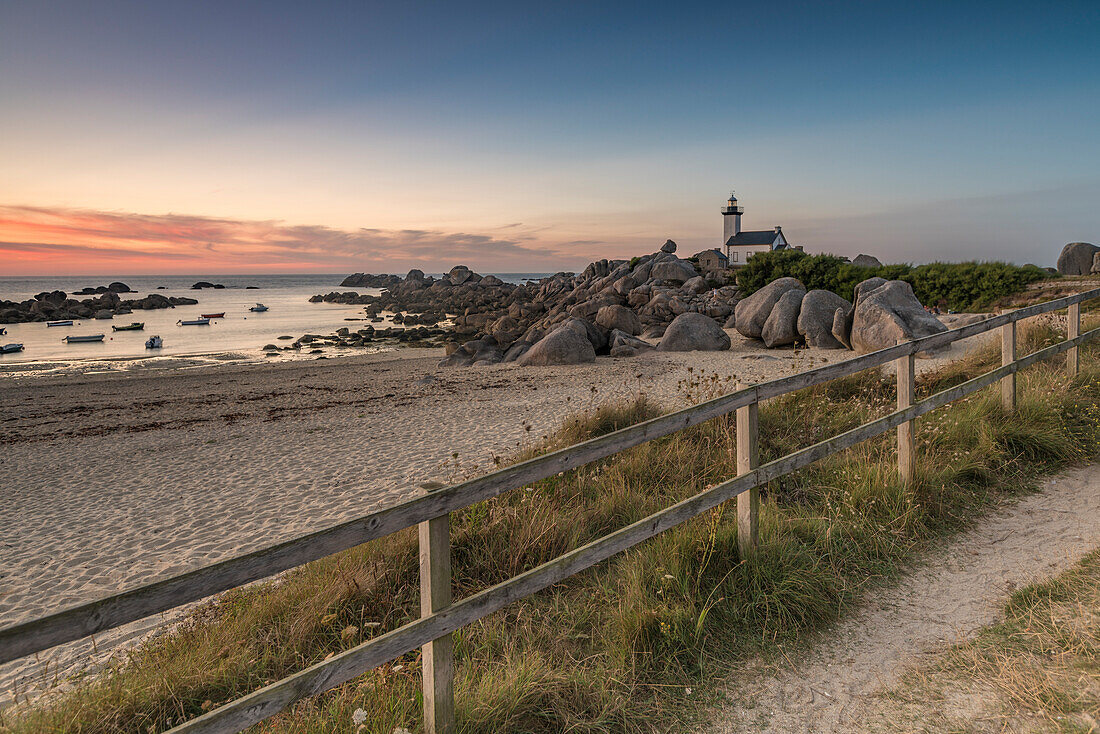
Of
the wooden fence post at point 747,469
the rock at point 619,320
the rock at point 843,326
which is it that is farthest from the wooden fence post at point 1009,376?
the rock at point 619,320

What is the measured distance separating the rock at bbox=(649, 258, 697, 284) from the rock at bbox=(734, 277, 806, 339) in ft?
53.4

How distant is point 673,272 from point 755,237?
39085 millimetres

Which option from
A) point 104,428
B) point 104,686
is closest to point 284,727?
point 104,686

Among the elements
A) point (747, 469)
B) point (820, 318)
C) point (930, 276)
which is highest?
point (930, 276)

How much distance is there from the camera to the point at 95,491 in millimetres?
10609

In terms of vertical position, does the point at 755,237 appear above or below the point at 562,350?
above

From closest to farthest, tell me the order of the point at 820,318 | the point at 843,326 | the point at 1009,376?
the point at 1009,376
the point at 843,326
the point at 820,318

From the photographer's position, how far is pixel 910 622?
159 inches

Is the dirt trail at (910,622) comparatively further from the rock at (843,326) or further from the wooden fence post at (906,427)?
the rock at (843,326)

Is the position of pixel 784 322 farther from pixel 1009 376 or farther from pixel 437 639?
pixel 437 639

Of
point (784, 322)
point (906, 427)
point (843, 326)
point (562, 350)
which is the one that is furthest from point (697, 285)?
point (906, 427)

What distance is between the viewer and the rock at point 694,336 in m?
Result: 22.8

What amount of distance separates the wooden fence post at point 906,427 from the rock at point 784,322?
16.2 metres

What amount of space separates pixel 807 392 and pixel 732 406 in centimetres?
619
